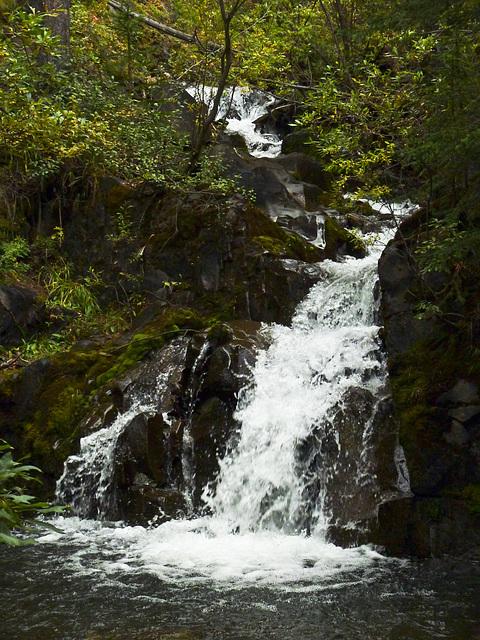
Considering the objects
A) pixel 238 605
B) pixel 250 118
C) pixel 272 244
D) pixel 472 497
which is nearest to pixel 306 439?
pixel 472 497

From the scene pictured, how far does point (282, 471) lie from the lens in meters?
7.94

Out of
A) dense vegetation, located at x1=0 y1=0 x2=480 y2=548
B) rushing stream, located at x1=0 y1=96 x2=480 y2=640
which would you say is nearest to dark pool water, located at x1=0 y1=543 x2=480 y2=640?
rushing stream, located at x1=0 y1=96 x2=480 y2=640

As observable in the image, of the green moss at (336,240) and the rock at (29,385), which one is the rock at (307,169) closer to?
the green moss at (336,240)

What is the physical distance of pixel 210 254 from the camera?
39.0 feet

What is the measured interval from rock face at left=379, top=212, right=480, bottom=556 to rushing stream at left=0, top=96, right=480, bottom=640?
0.26 m

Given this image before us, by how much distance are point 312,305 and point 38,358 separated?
481cm

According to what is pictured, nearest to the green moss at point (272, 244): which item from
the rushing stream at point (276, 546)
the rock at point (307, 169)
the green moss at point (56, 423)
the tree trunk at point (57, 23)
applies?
the rushing stream at point (276, 546)

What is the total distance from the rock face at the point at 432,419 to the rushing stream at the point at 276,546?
0.26m

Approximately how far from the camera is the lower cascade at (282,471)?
6.96 metres

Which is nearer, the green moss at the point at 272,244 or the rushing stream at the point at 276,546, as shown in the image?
the rushing stream at the point at 276,546

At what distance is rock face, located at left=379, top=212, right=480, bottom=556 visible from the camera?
6.83 metres

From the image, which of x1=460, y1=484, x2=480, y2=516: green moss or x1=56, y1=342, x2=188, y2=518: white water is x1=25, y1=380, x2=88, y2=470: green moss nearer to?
x1=56, y1=342, x2=188, y2=518: white water

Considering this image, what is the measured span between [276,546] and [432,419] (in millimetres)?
2250

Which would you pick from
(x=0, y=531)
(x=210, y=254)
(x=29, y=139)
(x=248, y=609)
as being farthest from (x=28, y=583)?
(x=210, y=254)
